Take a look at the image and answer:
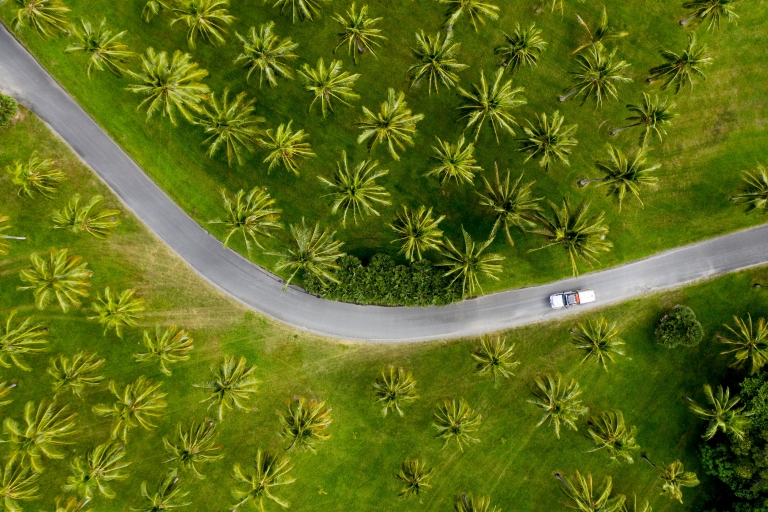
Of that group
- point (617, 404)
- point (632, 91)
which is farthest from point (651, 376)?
point (632, 91)

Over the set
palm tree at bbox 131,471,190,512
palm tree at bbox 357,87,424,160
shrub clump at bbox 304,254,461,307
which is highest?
palm tree at bbox 357,87,424,160

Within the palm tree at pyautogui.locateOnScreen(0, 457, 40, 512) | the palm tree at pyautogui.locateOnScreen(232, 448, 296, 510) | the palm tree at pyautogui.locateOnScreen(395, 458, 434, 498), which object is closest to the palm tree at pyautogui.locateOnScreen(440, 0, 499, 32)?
the palm tree at pyautogui.locateOnScreen(395, 458, 434, 498)

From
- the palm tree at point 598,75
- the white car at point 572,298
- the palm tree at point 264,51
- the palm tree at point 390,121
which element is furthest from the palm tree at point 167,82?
the white car at point 572,298

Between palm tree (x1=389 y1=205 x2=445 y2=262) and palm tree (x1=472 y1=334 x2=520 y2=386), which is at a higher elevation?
palm tree (x1=389 y1=205 x2=445 y2=262)

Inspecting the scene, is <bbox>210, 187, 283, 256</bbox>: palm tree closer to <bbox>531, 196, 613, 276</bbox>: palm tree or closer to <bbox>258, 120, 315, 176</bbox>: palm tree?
<bbox>258, 120, 315, 176</bbox>: palm tree

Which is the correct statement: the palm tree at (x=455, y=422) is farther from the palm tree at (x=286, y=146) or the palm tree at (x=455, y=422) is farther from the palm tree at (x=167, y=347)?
the palm tree at (x=286, y=146)

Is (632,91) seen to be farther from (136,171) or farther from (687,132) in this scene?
(136,171)

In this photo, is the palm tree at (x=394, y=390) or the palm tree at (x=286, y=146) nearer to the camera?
the palm tree at (x=286, y=146)
